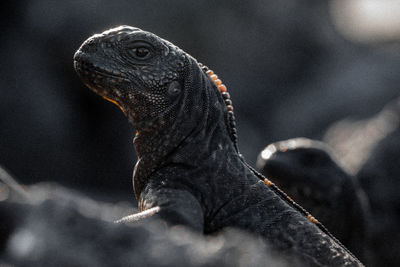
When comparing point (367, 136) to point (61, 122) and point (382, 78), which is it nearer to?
point (382, 78)

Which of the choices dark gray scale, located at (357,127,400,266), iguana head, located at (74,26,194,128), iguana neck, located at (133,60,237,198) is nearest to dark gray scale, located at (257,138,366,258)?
iguana neck, located at (133,60,237,198)

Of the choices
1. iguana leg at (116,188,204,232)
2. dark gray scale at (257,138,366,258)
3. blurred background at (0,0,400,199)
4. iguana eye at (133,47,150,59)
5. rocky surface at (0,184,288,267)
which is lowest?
blurred background at (0,0,400,199)

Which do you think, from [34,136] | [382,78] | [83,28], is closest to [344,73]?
[382,78]

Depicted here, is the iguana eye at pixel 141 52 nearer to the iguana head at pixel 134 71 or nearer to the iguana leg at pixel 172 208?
the iguana head at pixel 134 71

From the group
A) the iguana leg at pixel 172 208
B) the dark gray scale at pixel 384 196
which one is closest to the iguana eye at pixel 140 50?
the iguana leg at pixel 172 208

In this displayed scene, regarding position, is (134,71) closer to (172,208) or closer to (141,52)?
(141,52)

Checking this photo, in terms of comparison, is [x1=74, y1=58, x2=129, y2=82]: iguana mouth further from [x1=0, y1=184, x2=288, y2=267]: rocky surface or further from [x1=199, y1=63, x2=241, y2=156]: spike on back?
[x1=0, y1=184, x2=288, y2=267]: rocky surface

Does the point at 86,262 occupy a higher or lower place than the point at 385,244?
higher
